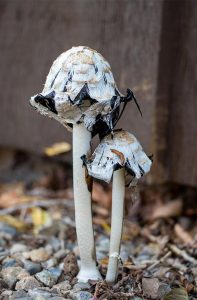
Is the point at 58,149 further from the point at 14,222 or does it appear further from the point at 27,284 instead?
the point at 27,284

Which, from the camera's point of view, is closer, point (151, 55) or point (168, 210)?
point (151, 55)

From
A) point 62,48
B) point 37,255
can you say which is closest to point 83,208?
point 37,255

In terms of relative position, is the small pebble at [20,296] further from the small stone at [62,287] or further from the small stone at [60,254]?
the small stone at [60,254]

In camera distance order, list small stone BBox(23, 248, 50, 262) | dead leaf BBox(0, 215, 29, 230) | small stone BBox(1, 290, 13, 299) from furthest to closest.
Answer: dead leaf BBox(0, 215, 29, 230) < small stone BBox(23, 248, 50, 262) < small stone BBox(1, 290, 13, 299)

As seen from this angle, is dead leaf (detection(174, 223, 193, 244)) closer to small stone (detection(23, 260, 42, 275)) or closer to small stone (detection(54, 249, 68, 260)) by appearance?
small stone (detection(54, 249, 68, 260))

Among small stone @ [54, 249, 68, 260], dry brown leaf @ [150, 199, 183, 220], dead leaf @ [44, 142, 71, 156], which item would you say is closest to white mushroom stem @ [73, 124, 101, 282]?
small stone @ [54, 249, 68, 260]

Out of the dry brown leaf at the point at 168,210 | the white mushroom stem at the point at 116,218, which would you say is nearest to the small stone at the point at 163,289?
the white mushroom stem at the point at 116,218
